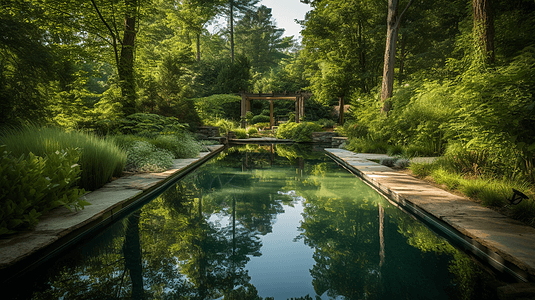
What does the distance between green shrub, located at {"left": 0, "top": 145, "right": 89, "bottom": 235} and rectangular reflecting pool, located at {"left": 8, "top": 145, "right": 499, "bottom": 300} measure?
0.43 meters

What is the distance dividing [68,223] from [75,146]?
1.75 m

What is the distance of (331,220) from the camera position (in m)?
3.26

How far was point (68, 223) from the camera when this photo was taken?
2.50m

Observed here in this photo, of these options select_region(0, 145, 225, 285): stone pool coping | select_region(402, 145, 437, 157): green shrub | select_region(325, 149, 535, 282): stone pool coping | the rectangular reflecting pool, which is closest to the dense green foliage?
select_region(402, 145, 437, 157): green shrub

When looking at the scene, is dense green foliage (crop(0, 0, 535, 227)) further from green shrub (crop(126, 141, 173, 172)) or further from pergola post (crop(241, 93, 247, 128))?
green shrub (crop(126, 141, 173, 172))

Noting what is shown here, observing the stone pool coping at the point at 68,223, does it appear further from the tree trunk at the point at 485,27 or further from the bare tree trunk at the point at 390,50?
the bare tree trunk at the point at 390,50

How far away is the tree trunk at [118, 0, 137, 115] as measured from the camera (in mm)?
7855

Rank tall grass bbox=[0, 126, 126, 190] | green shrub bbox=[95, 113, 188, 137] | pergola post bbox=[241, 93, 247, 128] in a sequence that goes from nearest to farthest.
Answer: tall grass bbox=[0, 126, 126, 190] < green shrub bbox=[95, 113, 188, 137] < pergola post bbox=[241, 93, 247, 128]

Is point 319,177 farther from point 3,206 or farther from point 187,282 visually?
point 3,206

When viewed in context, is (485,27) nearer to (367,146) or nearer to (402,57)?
(367,146)

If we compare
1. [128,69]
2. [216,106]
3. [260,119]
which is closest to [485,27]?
[128,69]

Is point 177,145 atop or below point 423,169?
atop

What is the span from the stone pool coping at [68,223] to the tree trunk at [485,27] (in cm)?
627

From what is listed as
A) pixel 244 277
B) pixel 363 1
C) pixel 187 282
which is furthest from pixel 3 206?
pixel 363 1
